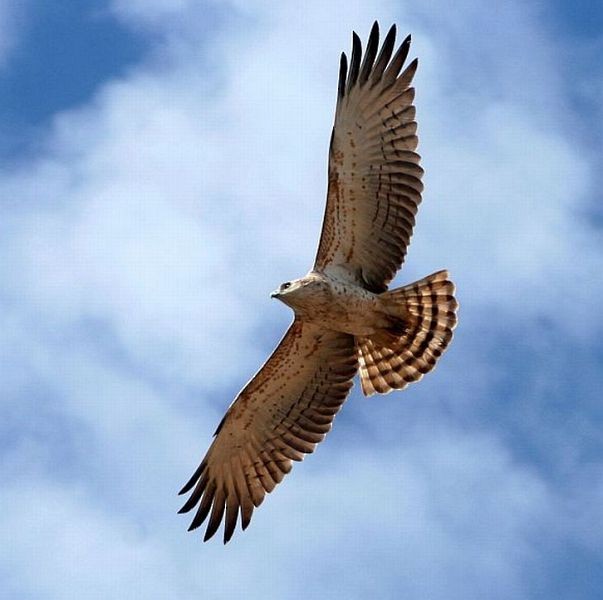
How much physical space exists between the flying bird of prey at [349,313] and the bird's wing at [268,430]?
0.03 feet

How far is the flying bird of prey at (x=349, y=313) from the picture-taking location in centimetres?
1800

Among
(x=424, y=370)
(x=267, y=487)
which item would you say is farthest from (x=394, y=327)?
(x=267, y=487)

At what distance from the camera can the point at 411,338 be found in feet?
61.0

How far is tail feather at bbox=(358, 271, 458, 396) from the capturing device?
18.3 meters

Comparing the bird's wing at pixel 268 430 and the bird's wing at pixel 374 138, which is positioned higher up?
the bird's wing at pixel 374 138

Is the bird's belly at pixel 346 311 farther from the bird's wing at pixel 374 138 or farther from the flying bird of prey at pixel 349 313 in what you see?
the bird's wing at pixel 374 138

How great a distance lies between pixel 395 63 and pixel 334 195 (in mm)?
1379

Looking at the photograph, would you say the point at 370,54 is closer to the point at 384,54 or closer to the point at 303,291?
the point at 384,54

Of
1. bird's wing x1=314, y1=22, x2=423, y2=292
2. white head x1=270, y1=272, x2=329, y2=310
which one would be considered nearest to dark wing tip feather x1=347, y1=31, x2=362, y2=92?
bird's wing x1=314, y1=22, x2=423, y2=292

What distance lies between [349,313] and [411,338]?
0.82m

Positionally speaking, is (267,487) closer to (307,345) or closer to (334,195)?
(307,345)

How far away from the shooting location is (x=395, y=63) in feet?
59.1

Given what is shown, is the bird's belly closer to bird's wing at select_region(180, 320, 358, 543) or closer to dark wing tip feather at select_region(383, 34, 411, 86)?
bird's wing at select_region(180, 320, 358, 543)

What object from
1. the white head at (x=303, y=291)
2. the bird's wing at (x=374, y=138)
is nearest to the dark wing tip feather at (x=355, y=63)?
the bird's wing at (x=374, y=138)
